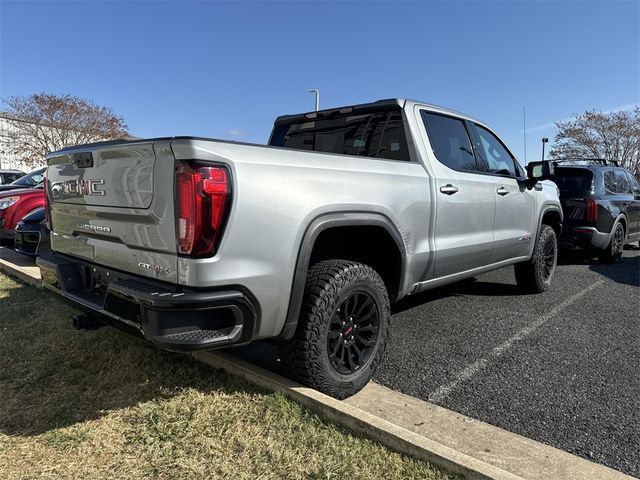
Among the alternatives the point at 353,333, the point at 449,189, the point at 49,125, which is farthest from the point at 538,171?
the point at 49,125

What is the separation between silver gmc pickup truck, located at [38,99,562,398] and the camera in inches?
85.8

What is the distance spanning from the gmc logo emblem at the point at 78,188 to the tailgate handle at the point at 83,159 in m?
0.10

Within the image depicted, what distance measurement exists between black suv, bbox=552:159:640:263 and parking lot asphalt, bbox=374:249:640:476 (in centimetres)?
180

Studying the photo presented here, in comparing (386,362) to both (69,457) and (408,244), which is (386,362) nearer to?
(408,244)

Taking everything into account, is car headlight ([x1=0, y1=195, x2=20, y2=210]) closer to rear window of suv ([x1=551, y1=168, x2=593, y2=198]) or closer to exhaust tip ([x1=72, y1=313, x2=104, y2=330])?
exhaust tip ([x1=72, y1=313, x2=104, y2=330])

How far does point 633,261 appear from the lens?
27.5 ft

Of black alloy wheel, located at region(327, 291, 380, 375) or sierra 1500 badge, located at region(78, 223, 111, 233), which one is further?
black alloy wheel, located at region(327, 291, 380, 375)

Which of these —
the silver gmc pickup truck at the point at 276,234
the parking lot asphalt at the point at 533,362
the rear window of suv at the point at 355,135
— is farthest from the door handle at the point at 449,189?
the parking lot asphalt at the point at 533,362

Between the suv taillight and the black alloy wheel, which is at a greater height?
the suv taillight

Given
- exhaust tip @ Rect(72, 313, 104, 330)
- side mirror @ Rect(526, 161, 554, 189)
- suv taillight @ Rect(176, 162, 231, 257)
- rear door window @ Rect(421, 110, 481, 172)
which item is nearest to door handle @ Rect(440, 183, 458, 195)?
rear door window @ Rect(421, 110, 481, 172)

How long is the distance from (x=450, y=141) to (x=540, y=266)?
229 centimetres

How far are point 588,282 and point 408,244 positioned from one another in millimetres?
4380

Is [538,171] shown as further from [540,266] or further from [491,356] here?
[491,356]

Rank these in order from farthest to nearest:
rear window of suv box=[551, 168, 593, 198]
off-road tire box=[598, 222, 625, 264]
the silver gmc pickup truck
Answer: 1. off-road tire box=[598, 222, 625, 264]
2. rear window of suv box=[551, 168, 593, 198]
3. the silver gmc pickup truck
